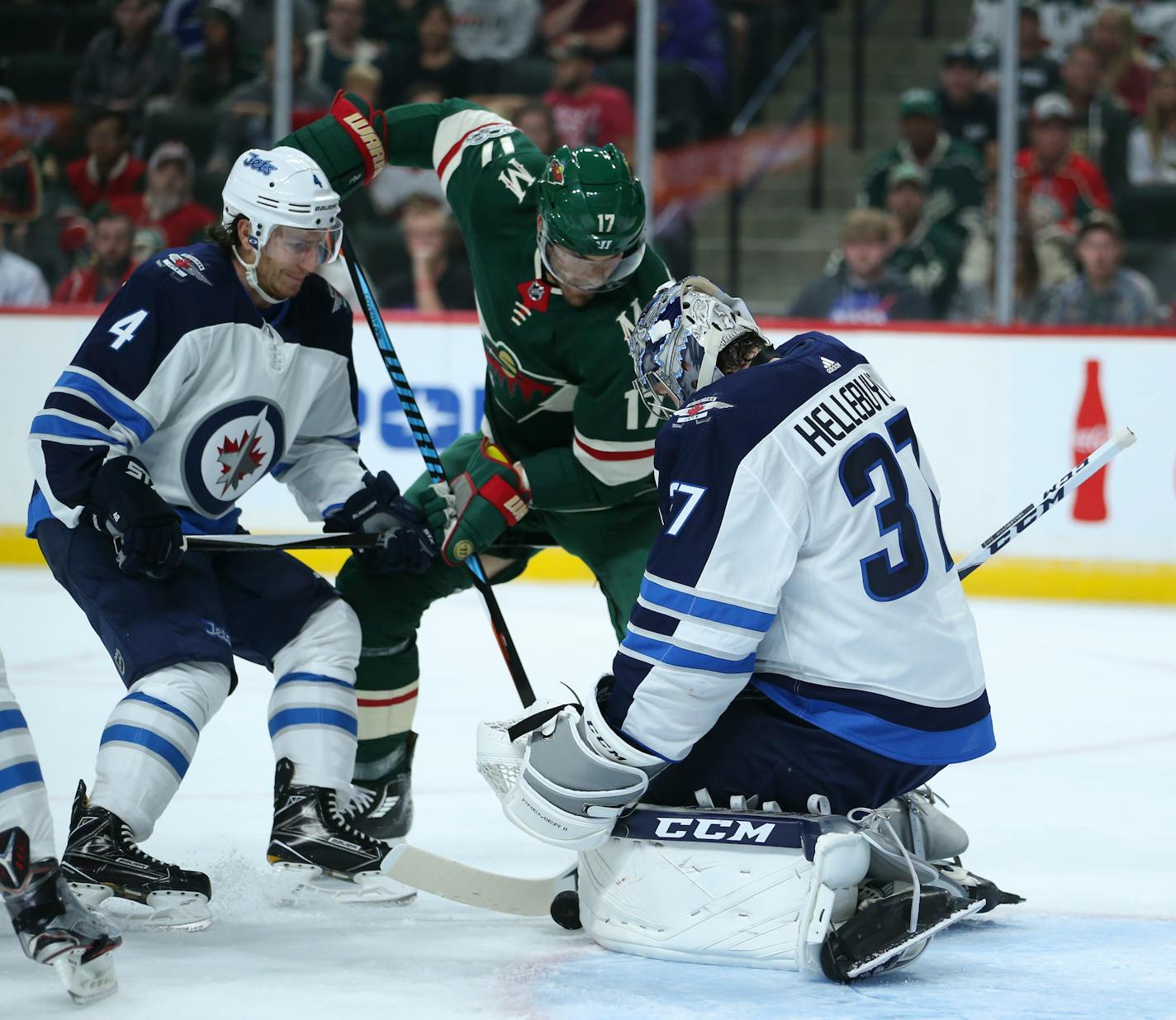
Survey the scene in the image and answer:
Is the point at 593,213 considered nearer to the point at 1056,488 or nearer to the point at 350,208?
the point at 1056,488

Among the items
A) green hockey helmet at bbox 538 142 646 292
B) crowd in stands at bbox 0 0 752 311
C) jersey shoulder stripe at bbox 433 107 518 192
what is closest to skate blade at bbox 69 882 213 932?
green hockey helmet at bbox 538 142 646 292

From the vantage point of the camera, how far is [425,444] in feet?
10.6

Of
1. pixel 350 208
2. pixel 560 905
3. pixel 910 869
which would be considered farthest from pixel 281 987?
pixel 350 208

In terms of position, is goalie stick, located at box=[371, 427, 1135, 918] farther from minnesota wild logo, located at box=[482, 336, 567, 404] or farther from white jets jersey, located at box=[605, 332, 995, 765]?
minnesota wild logo, located at box=[482, 336, 567, 404]

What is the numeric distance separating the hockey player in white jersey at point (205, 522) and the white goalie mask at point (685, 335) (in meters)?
0.57

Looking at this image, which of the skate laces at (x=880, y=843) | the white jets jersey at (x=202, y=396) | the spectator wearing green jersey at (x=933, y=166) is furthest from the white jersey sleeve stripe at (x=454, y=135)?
the spectator wearing green jersey at (x=933, y=166)

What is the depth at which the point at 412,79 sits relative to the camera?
6.61m

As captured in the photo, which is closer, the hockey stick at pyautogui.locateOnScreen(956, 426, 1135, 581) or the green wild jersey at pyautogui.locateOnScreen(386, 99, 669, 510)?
the hockey stick at pyautogui.locateOnScreen(956, 426, 1135, 581)

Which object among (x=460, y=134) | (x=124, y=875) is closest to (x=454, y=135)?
(x=460, y=134)

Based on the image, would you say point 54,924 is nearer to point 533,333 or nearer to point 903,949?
point 903,949

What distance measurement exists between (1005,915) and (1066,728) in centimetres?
150

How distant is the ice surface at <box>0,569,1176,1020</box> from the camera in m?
2.27

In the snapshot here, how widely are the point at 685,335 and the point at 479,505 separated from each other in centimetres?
72

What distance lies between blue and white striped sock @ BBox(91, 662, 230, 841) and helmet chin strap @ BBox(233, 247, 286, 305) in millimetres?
587
